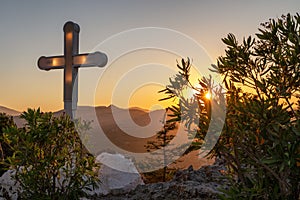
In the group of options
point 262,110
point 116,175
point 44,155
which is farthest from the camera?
Result: point 116,175

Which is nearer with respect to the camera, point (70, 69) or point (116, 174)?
point (116, 174)

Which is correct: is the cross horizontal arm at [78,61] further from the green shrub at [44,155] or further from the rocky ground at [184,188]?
the green shrub at [44,155]

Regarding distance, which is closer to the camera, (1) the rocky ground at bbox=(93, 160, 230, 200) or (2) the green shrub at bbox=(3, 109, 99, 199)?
(2) the green shrub at bbox=(3, 109, 99, 199)

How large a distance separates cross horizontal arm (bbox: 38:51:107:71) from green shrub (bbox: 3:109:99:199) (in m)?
2.86

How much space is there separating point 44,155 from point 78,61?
146 inches

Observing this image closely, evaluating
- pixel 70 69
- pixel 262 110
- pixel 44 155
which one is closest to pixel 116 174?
pixel 70 69

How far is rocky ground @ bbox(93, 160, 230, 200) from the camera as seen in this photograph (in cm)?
554

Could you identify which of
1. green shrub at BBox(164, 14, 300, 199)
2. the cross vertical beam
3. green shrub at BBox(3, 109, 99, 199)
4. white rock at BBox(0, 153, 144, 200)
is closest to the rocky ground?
white rock at BBox(0, 153, 144, 200)

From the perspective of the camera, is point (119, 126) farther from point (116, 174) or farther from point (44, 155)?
point (44, 155)

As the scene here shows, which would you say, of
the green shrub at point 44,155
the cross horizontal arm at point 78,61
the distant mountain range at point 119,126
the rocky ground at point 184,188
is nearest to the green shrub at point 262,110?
the green shrub at point 44,155

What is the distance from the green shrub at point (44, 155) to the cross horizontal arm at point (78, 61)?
2.86 m

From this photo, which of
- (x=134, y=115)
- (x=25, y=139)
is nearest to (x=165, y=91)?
(x=25, y=139)

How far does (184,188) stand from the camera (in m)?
5.73

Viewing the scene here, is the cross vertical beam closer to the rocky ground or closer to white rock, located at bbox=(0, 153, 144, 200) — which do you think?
white rock, located at bbox=(0, 153, 144, 200)
